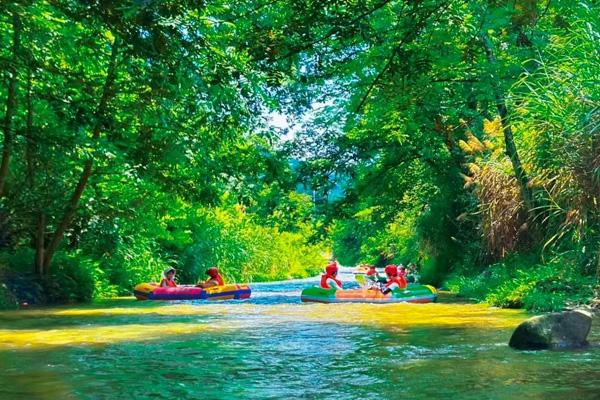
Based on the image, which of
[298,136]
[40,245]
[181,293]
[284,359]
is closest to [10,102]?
[40,245]

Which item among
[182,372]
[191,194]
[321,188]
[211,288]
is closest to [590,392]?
[182,372]

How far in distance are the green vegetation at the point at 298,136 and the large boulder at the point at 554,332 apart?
105 inches

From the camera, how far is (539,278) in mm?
13578

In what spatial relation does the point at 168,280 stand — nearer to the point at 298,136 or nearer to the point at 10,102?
the point at 298,136

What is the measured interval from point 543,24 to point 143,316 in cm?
906

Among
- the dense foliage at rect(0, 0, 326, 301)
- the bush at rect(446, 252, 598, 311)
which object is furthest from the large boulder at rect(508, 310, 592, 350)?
the bush at rect(446, 252, 598, 311)

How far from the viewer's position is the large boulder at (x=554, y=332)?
7641 mm

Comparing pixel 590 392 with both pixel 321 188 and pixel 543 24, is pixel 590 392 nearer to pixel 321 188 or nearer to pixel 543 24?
pixel 543 24

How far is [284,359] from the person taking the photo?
24.2 feet

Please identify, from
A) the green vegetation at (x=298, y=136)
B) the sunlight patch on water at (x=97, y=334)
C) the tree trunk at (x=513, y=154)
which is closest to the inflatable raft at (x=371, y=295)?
the green vegetation at (x=298, y=136)

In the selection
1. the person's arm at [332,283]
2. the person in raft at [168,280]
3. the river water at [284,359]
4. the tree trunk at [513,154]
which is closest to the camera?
the river water at [284,359]

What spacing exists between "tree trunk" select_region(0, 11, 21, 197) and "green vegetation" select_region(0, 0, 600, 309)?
0.20 ft

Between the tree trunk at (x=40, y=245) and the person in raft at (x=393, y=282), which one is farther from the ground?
the tree trunk at (x=40, y=245)

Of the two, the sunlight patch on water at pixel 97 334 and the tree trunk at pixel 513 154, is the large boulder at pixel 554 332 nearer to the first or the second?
the sunlight patch on water at pixel 97 334
